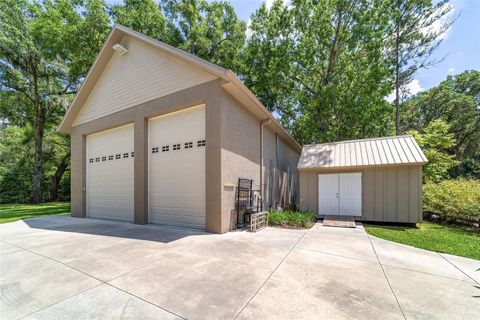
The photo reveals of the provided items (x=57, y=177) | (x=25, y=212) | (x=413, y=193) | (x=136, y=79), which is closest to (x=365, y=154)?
(x=413, y=193)

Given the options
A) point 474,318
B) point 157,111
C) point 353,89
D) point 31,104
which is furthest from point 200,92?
point 31,104

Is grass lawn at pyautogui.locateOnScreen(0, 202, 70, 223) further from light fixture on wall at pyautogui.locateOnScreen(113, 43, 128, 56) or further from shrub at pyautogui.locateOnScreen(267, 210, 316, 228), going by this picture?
shrub at pyautogui.locateOnScreen(267, 210, 316, 228)

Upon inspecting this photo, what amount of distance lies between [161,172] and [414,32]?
17.6 metres

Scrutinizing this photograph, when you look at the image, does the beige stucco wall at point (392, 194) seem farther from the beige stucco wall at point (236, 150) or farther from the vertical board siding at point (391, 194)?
the beige stucco wall at point (236, 150)

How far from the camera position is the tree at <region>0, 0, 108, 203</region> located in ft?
43.6

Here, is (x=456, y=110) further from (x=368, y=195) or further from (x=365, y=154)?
(x=368, y=195)

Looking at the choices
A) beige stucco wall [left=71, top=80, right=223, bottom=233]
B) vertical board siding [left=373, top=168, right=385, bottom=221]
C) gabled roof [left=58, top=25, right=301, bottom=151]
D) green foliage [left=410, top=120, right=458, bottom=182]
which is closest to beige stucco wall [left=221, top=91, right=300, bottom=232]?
beige stucco wall [left=71, top=80, right=223, bottom=233]

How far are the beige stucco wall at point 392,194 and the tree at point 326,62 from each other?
17.0 feet

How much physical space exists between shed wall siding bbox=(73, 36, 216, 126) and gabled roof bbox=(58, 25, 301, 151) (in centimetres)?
23

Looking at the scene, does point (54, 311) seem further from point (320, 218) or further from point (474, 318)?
point (320, 218)

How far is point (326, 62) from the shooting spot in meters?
14.5

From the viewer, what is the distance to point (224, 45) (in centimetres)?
1653

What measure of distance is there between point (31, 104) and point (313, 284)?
24.0 meters

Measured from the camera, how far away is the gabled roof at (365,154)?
8.48 meters
